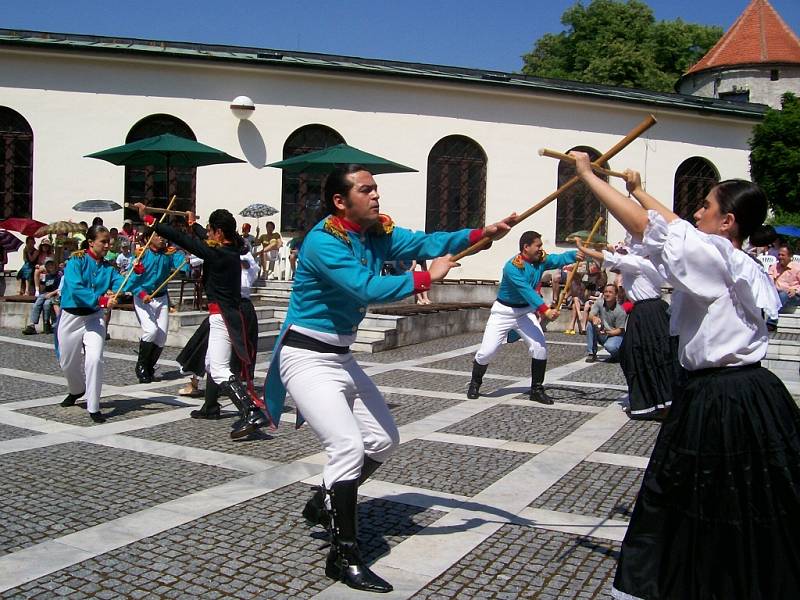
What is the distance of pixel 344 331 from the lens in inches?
165

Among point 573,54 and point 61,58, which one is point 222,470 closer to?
point 61,58

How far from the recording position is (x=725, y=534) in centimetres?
306

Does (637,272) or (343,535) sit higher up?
(637,272)

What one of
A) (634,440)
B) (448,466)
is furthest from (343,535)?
(634,440)

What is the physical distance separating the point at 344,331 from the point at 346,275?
47 centimetres

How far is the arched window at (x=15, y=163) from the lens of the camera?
63.2 ft

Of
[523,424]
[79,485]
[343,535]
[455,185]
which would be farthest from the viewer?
[455,185]

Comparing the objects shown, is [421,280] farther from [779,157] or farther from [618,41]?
[618,41]

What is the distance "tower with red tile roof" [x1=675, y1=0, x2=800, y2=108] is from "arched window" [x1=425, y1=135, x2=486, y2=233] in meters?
18.0

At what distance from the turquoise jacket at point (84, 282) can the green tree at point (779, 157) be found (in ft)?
65.4

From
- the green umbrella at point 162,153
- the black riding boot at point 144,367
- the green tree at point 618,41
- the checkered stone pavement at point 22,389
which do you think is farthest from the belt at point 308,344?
the green tree at point 618,41

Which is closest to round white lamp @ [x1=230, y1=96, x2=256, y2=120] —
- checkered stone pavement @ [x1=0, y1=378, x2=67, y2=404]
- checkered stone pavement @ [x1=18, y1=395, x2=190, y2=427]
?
checkered stone pavement @ [x1=0, y1=378, x2=67, y2=404]

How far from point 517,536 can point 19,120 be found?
61.2 ft

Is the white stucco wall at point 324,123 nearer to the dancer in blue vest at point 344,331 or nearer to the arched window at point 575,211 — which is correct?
the arched window at point 575,211
